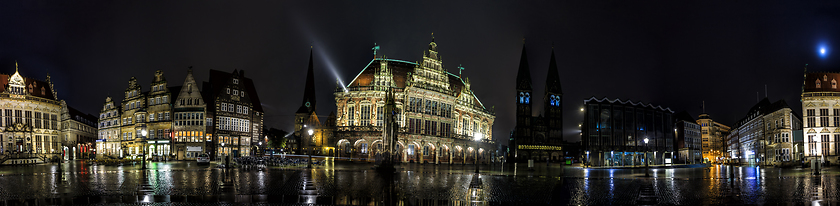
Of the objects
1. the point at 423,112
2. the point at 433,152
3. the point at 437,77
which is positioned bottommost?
the point at 433,152

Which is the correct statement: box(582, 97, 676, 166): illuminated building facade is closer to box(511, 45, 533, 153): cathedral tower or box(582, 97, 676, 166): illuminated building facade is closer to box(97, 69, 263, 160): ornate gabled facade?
box(511, 45, 533, 153): cathedral tower

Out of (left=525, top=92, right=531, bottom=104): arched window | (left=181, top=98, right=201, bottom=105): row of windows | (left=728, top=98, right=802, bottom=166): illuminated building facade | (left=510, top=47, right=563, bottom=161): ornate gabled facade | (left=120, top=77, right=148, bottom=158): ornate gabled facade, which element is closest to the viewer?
(left=181, top=98, right=201, bottom=105): row of windows

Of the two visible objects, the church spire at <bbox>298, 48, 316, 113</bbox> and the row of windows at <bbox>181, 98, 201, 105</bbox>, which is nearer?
the row of windows at <bbox>181, 98, 201, 105</bbox>

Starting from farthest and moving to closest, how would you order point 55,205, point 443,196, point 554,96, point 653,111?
point 554,96
point 653,111
point 443,196
point 55,205

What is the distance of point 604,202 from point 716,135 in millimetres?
174448

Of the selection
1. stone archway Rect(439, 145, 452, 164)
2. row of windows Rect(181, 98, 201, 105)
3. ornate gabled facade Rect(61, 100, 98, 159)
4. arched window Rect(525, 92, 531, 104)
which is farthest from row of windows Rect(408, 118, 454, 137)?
arched window Rect(525, 92, 531, 104)

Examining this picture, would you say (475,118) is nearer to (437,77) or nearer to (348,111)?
(437,77)

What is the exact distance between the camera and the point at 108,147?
81.6m

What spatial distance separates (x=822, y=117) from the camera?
68.6 metres

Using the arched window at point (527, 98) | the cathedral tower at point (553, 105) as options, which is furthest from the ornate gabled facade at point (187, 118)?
the cathedral tower at point (553, 105)

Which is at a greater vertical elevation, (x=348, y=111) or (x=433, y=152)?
(x=348, y=111)

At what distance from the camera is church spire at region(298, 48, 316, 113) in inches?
4371

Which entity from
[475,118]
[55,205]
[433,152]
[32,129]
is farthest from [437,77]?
[55,205]

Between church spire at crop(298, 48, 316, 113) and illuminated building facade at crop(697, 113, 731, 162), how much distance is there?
11207cm
